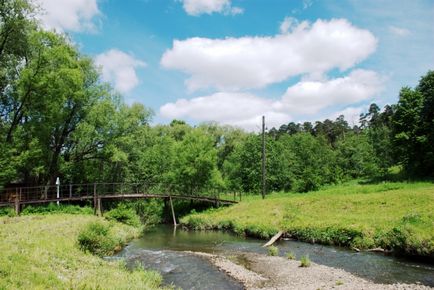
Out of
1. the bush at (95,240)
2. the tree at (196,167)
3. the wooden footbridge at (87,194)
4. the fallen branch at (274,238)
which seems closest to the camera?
the bush at (95,240)

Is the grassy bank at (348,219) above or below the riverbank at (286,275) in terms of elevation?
above

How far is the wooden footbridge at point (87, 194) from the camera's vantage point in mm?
34312

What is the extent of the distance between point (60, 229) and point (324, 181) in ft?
136

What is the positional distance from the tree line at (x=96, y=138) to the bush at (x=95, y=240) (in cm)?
1687

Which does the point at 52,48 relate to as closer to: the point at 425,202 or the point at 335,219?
the point at 335,219

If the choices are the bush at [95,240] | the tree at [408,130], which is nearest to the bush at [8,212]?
the bush at [95,240]

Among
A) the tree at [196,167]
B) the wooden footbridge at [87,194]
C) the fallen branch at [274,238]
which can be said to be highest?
the tree at [196,167]

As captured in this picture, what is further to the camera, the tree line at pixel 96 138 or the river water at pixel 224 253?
the tree line at pixel 96 138

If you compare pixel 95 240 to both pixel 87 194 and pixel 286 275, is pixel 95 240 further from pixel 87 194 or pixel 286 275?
pixel 87 194

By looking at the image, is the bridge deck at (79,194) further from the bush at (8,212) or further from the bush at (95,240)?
the bush at (95,240)

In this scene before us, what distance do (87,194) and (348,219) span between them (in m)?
26.1

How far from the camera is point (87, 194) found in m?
39.7

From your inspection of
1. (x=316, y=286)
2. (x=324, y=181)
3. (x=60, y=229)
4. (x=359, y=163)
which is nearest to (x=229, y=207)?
(x=324, y=181)

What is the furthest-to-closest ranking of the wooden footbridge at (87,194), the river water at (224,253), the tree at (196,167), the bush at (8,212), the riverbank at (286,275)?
1. the tree at (196,167)
2. the wooden footbridge at (87,194)
3. the bush at (8,212)
4. the river water at (224,253)
5. the riverbank at (286,275)
